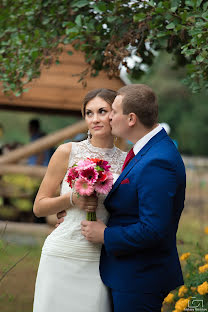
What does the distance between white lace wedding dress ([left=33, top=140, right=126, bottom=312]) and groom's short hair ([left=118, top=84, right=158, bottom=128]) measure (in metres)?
0.58

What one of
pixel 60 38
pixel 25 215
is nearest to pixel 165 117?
pixel 25 215

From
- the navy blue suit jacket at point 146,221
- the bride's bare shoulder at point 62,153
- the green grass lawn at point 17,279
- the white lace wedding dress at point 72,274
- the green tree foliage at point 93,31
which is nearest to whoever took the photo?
the navy blue suit jacket at point 146,221

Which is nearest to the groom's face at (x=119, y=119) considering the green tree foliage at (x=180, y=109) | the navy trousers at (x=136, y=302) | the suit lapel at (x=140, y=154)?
the suit lapel at (x=140, y=154)

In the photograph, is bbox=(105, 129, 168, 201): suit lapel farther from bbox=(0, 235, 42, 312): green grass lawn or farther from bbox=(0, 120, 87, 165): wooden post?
bbox=(0, 120, 87, 165): wooden post

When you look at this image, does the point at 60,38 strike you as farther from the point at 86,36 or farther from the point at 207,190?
the point at 207,190

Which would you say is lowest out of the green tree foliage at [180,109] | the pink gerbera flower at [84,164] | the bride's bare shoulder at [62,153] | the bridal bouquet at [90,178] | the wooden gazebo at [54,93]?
the green tree foliage at [180,109]

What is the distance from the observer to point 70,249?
2.86 m

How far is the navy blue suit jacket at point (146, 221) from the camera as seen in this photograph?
239cm

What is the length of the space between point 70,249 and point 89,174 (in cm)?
55

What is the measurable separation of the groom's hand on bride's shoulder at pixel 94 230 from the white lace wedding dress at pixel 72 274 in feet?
0.50

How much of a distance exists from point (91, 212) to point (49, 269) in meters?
0.46

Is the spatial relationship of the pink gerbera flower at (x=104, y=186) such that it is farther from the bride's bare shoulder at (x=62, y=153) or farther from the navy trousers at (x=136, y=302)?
the navy trousers at (x=136, y=302)

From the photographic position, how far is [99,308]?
278 cm

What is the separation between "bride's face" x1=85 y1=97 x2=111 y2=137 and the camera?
118 inches
